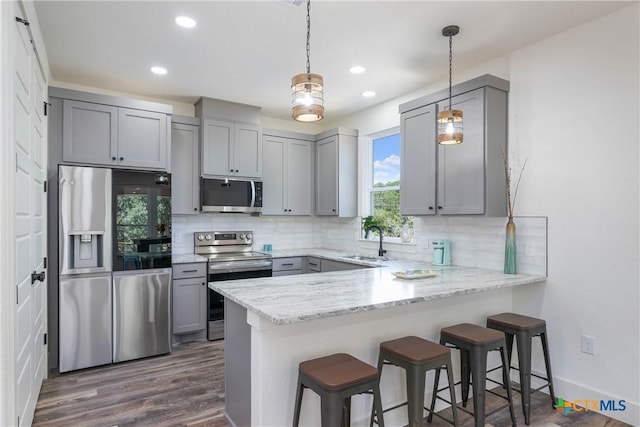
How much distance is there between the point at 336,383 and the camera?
164 cm

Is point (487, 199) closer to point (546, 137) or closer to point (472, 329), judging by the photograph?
point (546, 137)

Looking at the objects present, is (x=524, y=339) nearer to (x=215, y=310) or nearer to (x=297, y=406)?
(x=297, y=406)

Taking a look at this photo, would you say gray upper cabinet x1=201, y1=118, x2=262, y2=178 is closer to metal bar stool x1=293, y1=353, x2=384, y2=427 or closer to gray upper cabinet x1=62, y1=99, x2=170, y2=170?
gray upper cabinet x1=62, y1=99, x2=170, y2=170

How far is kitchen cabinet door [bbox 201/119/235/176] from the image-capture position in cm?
415

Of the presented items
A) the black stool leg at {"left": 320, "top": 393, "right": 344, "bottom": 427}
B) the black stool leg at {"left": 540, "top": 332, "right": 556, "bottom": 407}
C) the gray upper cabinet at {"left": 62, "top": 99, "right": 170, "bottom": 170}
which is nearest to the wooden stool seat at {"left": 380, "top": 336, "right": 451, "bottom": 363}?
the black stool leg at {"left": 320, "top": 393, "right": 344, "bottom": 427}

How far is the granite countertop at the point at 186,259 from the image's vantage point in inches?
150

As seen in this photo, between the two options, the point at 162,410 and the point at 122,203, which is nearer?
the point at 162,410

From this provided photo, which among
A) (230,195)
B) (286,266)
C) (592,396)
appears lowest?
(592,396)

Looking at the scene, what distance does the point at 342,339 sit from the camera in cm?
212

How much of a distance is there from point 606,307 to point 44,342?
4.22 metres

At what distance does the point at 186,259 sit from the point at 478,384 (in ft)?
9.85

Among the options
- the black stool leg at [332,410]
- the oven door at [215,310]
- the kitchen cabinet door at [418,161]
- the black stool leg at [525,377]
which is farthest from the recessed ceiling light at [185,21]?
the black stool leg at [525,377]

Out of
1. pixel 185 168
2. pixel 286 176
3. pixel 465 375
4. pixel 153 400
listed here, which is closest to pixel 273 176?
pixel 286 176

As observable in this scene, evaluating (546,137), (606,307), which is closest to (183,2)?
(546,137)
